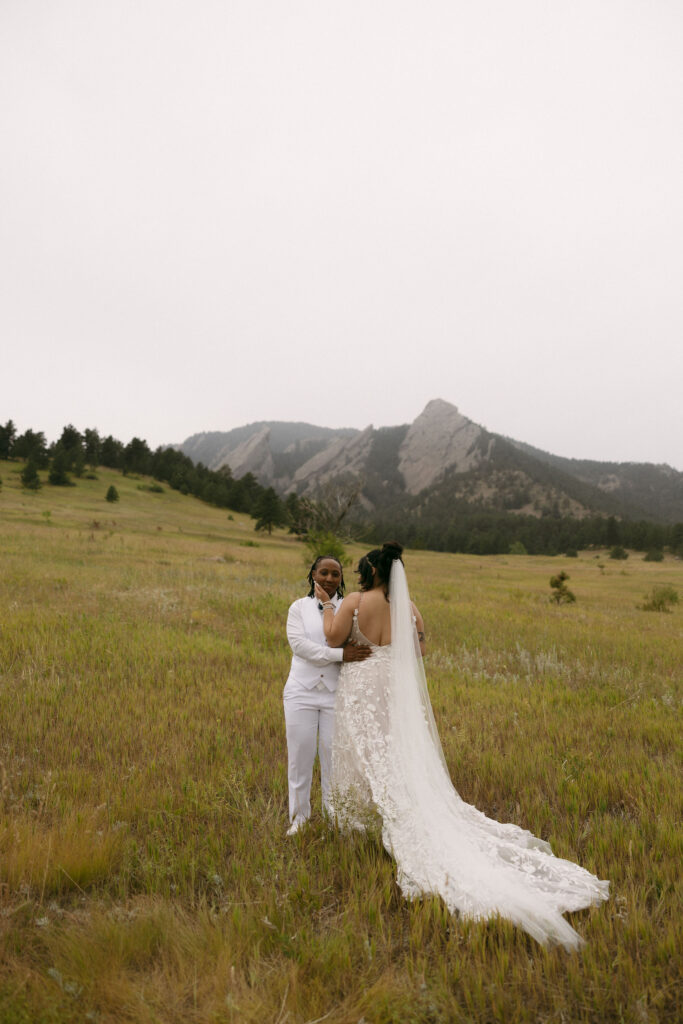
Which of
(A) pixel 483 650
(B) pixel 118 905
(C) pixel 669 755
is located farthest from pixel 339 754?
(A) pixel 483 650

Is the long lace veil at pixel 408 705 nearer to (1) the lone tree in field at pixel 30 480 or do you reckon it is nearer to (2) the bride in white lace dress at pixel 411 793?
(2) the bride in white lace dress at pixel 411 793

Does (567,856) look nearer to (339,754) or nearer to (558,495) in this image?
(339,754)

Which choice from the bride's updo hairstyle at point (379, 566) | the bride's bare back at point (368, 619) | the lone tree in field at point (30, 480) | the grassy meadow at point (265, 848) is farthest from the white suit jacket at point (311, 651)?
the lone tree in field at point (30, 480)

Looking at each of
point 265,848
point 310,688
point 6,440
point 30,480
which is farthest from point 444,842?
point 6,440

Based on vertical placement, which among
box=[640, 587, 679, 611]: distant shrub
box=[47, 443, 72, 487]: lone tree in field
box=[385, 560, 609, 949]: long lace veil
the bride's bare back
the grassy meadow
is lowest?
box=[640, 587, 679, 611]: distant shrub

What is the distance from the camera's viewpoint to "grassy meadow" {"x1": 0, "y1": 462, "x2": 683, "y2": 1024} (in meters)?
2.57

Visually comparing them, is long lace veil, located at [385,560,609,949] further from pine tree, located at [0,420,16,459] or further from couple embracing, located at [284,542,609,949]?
pine tree, located at [0,420,16,459]

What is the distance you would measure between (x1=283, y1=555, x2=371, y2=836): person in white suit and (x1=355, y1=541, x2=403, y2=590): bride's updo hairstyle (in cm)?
34

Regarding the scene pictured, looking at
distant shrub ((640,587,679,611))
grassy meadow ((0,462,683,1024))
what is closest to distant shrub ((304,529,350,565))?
grassy meadow ((0,462,683,1024))

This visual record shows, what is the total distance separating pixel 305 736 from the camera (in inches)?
175

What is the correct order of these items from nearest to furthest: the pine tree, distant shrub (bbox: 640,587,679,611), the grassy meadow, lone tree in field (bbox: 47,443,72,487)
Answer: the grassy meadow → distant shrub (bbox: 640,587,679,611) → lone tree in field (bbox: 47,443,72,487) → the pine tree

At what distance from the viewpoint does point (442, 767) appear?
425 cm

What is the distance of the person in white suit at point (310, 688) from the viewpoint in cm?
434

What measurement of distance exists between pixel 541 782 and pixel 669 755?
1620 mm
